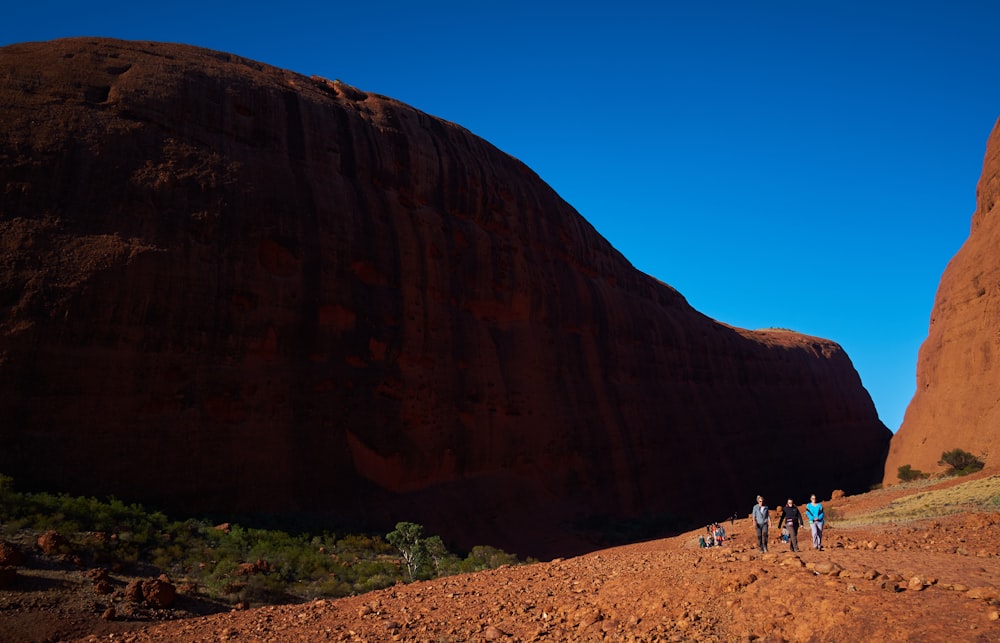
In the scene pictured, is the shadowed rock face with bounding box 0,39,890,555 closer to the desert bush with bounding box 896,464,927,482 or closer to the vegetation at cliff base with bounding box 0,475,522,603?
the vegetation at cliff base with bounding box 0,475,522,603

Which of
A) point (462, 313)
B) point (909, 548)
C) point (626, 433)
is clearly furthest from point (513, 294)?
point (909, 548)

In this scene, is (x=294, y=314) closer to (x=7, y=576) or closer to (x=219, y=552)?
(x=219, y=552)

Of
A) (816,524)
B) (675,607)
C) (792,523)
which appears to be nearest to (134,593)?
(675,607)

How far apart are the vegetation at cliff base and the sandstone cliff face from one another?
21242 millimetres

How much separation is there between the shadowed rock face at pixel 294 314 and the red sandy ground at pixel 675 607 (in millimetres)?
8178

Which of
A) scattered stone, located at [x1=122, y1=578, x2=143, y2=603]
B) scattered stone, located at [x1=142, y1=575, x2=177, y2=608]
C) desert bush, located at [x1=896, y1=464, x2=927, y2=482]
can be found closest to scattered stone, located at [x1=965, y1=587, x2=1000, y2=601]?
scattered stone, located at [x1=142, y1=575, x2=177, y2=608]

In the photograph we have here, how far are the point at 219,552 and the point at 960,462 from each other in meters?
26.4

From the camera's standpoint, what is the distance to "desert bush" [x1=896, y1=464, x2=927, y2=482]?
29.8m

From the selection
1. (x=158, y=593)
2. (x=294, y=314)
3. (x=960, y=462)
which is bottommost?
(x=158, y=593)

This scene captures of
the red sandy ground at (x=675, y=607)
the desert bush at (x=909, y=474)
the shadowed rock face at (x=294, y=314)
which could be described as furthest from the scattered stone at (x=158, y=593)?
the desert bush at (x=909, y=474)

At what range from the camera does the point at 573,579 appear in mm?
10367

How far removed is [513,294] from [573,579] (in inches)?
727

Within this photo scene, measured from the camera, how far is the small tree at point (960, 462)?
25.2 meters

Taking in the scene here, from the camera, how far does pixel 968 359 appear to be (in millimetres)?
28141
